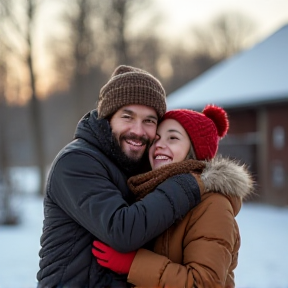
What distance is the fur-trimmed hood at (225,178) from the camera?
244 cm

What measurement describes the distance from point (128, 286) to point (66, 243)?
411mm

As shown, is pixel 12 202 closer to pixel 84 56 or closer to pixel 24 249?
pixel 24 249

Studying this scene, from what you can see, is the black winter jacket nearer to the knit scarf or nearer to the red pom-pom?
the knit scarf

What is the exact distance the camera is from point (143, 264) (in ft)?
7.44

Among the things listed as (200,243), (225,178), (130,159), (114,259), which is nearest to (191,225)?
(200,243)

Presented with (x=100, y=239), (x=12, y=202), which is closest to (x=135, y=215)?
(x=100, y=239)

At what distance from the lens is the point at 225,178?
8.18ft

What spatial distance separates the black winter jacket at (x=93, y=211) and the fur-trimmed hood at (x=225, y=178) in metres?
0.10

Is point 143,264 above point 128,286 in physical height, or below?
above

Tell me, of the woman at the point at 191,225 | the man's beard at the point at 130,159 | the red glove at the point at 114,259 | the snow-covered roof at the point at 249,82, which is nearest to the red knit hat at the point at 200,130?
the woman at the point at 191,225

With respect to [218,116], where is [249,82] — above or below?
above

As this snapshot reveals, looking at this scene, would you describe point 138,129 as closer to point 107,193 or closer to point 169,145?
point 169,145

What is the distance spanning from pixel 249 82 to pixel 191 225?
48.5 feet

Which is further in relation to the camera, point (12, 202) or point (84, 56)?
point (84, 56)
